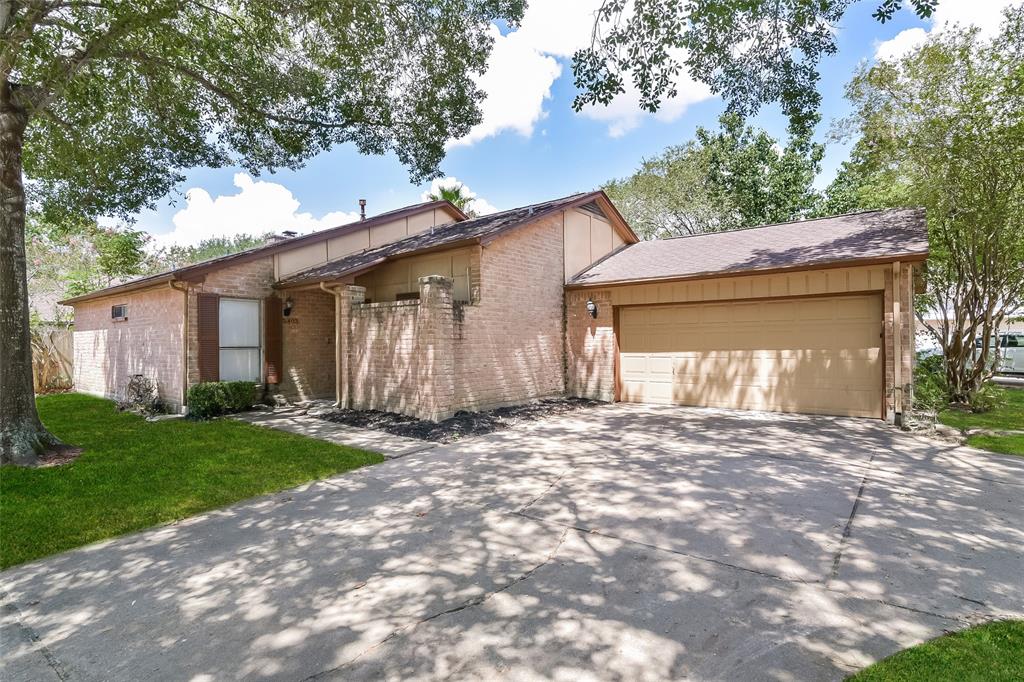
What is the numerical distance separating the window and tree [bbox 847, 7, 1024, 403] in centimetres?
1502

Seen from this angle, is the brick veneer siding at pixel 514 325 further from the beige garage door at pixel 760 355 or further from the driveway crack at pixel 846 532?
the driveway crack at pixel 846 532

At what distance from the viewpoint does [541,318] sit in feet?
39.1

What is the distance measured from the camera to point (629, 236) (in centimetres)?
1526

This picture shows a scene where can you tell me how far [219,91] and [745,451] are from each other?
10.9 metres

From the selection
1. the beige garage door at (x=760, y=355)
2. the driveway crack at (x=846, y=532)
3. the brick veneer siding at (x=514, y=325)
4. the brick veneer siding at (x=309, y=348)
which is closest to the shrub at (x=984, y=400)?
the beige garage door at (x=760, y=355)

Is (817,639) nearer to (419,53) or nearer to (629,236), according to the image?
(419,53)

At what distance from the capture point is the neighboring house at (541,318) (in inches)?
363

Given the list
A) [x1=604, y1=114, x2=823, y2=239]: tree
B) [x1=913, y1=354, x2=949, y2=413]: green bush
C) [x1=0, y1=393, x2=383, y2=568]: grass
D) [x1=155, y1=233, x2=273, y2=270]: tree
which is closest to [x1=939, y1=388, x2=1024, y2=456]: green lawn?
[x1=913, y1=354, x2=949, y2=413]: green bush

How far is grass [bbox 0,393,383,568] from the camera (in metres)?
4.45

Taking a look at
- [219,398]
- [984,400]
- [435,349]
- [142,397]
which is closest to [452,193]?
[435,349]

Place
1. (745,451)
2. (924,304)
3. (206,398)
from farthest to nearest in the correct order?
(924,304) < (206,398) < (745,451)

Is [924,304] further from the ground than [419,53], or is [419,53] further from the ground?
[419,53]

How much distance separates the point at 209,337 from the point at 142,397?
7.73 feet

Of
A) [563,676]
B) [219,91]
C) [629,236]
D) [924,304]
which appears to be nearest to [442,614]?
[563,676]
